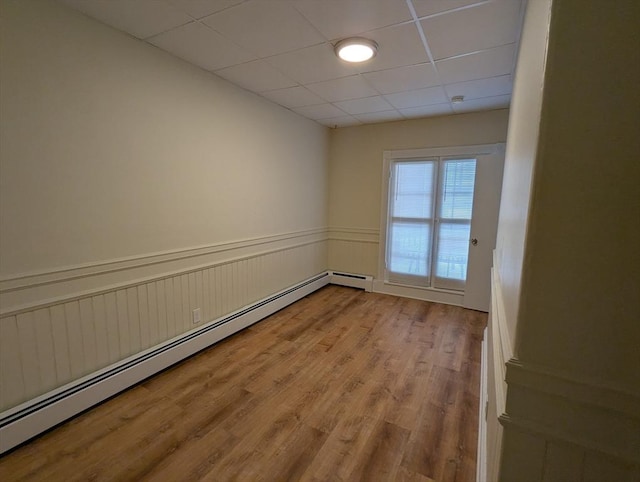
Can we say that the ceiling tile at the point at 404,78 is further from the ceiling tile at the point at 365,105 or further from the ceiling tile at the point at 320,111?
the ceiling tile at the point at 320,111

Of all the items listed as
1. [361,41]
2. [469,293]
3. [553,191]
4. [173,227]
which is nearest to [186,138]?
[173,227]

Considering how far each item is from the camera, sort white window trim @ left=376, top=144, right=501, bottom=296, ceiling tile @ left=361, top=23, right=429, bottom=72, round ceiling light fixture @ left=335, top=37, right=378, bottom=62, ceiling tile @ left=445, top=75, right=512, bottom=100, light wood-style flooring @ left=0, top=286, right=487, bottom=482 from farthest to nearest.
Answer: white window trim @ left=376, top=144, right=501, bottom=296, ceiling tile @ left=445, top=75, right=512, bottom=100, round ceiling light fixture @ left=335, top=37, right=378, bottom=62, ceiling tile @ left=361, top=23, right=429, bottom=72, light wood-style flooring @ left=0, top=286, right=487, bottom=482

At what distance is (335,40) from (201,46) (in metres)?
0.96

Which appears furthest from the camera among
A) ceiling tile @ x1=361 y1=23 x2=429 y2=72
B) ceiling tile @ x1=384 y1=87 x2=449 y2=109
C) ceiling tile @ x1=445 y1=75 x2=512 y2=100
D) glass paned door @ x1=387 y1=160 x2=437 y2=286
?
glass paned door @ x1=387 y1=160 x2=437 y2=286

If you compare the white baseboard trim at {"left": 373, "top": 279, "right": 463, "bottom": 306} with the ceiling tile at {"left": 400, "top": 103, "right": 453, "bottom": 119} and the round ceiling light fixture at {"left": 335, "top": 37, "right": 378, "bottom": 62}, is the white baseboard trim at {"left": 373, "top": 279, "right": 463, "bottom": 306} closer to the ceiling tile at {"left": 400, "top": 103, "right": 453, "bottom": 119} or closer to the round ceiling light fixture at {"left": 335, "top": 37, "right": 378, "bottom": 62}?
the ceiling tile at {"left": 400, "top": 103, "right": 453, "bottom": 119}

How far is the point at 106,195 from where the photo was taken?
198 centimetres

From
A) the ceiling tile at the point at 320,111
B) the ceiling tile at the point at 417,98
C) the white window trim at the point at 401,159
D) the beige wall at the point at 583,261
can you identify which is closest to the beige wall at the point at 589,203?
the beige wall at the point at 583,261

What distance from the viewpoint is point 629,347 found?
26.9 inches

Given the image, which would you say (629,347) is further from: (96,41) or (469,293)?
(469,293)

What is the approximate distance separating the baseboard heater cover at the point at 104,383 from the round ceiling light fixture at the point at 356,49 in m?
2.52

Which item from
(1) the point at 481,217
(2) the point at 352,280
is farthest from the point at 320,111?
(2) the point at 352,280

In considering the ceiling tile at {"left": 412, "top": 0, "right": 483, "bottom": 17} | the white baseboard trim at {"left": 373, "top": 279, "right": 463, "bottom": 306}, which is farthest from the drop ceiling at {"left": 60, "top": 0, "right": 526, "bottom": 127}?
the white baseboard trim at {"left": 373, "top": 279, "right": 463, "bottom": 306}

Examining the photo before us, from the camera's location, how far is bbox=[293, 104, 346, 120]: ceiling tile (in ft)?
11.5

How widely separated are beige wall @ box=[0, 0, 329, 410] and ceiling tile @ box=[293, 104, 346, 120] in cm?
64
